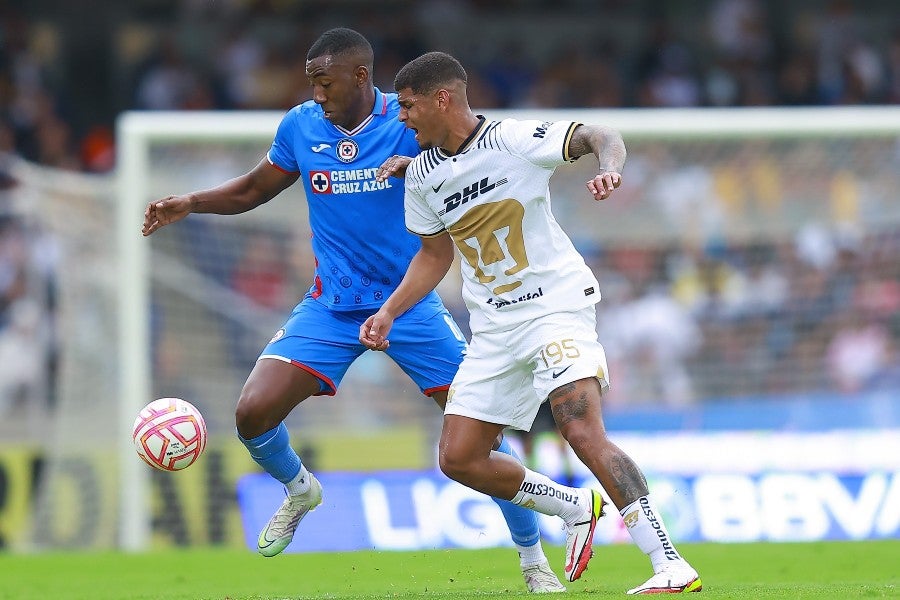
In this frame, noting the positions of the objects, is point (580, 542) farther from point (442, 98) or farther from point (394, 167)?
point (442, 98)

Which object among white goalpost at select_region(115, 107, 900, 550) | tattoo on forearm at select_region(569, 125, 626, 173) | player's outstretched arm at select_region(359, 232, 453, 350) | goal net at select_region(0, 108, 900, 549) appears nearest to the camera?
tattoo on forearm at select_region(569, 125, 626, 173)

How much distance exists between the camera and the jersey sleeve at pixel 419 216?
288 inches

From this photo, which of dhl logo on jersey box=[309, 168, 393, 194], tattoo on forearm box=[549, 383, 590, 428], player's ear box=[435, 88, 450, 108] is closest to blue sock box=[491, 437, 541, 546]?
tattoo on forearm box=[549, 383, 590, 428]

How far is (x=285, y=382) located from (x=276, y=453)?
0.46m

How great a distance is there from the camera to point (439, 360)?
25.9 ft

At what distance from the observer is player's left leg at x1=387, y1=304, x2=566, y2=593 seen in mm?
7711

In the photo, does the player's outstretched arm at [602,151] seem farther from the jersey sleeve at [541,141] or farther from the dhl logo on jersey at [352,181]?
the dhl logo on jersey at [352,181]

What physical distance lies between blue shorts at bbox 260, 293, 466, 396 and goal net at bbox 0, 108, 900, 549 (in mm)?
5472

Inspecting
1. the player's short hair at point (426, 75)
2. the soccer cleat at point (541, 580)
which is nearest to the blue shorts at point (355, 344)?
the soccer cleat at point (541, 580)

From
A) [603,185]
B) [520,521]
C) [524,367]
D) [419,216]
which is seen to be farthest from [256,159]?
[603,185]

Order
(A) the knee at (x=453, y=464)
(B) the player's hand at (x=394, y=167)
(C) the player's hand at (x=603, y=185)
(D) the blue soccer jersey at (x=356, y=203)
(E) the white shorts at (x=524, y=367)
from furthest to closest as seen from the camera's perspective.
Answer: (D) the blue soccer jersey at (x=356, y=203) < (B) the player's hand at (x=394, y=167) < (A) the knee at (x=453, y=464) < (E) the white shorts at (x=524, y=367) < (C) the player's hand at (x=603, y=185)

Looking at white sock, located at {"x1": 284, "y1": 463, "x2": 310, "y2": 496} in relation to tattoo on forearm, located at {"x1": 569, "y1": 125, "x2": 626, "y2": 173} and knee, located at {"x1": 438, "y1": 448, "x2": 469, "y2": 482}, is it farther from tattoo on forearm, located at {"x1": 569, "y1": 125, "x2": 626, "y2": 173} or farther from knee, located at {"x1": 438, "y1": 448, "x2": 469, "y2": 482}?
tattoo on forearm, located at {"x1": 569, "y1": 125, "x2": 626, "y2": 173}

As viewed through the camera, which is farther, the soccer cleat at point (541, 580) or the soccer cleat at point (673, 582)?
the soccer cleat at point (541, 580)

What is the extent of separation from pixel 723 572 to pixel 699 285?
5.66 metres
